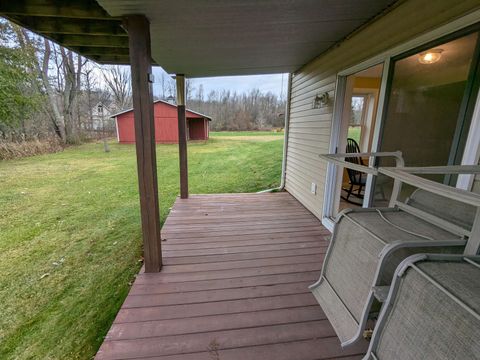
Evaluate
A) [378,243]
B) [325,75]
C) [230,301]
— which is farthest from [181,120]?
[378,243]

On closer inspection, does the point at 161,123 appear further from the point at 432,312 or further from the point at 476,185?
the point at 432,312

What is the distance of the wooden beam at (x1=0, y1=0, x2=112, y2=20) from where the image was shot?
198 centimetres

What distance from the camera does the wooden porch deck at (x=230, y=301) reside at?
4.70 feet

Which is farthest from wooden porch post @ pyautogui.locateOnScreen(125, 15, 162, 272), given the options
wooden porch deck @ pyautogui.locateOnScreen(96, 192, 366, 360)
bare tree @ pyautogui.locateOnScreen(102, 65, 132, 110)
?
bare tree @ pyautogui.locateOnScreen(102, 65, 132, 110)

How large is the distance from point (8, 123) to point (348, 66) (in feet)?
40.9

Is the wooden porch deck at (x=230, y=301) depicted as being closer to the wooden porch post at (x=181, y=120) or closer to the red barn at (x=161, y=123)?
the wooden porch post at (x=181, y=120)

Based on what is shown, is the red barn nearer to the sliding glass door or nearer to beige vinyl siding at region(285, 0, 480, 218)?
beige vinyl siding at region(285, 0, 480, 218)

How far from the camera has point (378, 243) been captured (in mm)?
1152

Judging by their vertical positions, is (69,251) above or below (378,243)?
below

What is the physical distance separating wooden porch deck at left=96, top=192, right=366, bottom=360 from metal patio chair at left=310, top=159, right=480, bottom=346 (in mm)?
318

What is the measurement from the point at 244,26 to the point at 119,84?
24.3 m

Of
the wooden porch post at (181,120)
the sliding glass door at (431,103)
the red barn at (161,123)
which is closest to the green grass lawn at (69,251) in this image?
the wooden porch post at (181,120)

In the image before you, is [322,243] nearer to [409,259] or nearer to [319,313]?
[319,313]

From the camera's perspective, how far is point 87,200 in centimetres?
482
